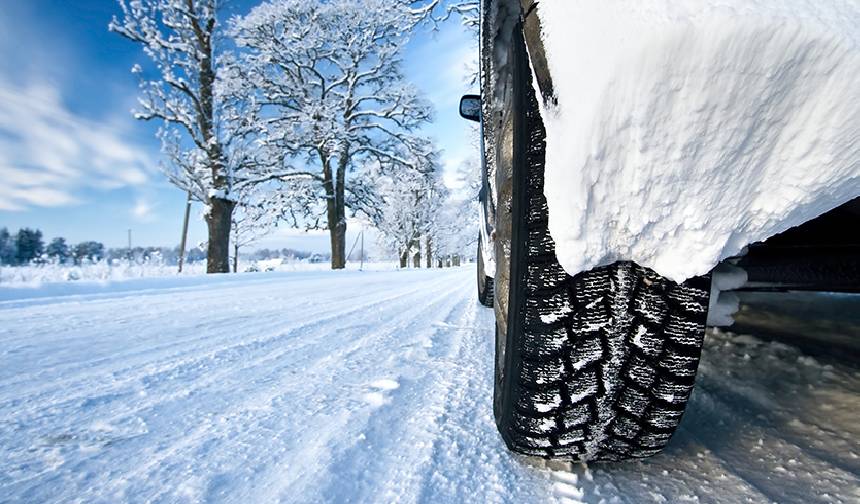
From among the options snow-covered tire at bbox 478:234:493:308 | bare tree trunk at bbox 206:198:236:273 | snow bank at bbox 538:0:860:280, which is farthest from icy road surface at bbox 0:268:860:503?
bare tree trunk at bbox 206:198:236:273

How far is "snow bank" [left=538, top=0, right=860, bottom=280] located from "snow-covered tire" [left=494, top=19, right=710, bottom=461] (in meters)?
0.06

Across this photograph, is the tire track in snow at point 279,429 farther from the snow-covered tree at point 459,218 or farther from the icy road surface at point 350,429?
the snow-covered tree at point 459,218

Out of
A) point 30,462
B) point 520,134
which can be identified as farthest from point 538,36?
point 30,462

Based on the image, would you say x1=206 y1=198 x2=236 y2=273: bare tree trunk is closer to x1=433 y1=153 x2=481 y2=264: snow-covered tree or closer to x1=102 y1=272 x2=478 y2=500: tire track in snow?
x1=102 y1=272 x2=478 y2=500: tire track in snow

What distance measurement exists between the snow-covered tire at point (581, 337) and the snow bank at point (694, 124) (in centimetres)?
6

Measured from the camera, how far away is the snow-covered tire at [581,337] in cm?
62

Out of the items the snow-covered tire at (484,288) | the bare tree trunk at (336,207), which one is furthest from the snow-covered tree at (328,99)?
the snow-covered tire at (484,288)

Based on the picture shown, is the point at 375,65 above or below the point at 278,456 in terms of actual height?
above

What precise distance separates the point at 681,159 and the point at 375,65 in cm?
1291

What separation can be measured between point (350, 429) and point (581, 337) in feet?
1.76

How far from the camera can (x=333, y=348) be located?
1.60 m

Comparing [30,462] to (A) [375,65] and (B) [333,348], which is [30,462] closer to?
(B) [333,348]

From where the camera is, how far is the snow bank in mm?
401

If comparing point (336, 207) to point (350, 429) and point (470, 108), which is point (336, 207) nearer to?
point (470, 108)
